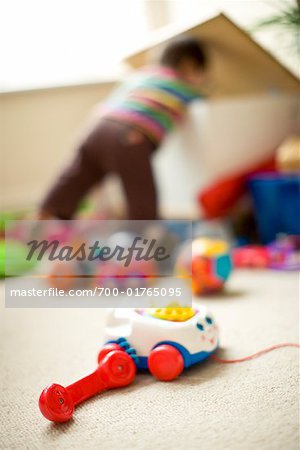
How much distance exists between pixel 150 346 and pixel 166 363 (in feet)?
0.16

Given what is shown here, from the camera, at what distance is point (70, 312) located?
1.19 meters

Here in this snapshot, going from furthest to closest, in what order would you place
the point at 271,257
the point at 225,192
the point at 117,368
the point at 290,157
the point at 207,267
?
the point at 225,192 < the point at 290,157 < the point at 271,257 < the point at 207,267 < the point at 117,368

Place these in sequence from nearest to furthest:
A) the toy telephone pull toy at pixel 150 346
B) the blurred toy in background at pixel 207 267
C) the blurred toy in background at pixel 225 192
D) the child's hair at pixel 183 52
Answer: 1. the toy telephone pull toy at pixel 150 346
2. the blurred toy in background at pixel 207 267
3. the child's hair at pixel 183 52
4. the blurred toy in background at pixel 225 192

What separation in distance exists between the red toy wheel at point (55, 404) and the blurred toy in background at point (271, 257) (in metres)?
0.83

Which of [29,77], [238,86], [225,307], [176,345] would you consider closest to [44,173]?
[29,77]

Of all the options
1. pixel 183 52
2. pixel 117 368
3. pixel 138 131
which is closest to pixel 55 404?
pixel 117 368

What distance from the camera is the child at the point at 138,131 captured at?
157 centimetres

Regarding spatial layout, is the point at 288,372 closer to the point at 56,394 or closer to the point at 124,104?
the point at 56,394

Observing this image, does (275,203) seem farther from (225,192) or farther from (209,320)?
(209,320)

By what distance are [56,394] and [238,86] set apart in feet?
4.27

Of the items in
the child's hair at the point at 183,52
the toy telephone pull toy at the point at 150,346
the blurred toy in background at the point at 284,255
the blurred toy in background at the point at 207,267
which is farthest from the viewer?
the child's hair at the point at 183,52

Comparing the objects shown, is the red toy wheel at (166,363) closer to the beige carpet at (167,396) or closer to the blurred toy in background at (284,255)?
the beige carpet at (167,396)

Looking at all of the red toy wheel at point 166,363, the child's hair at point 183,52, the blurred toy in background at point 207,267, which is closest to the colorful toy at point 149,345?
the red toy wheel at point 166,363

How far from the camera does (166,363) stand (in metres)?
0.80
